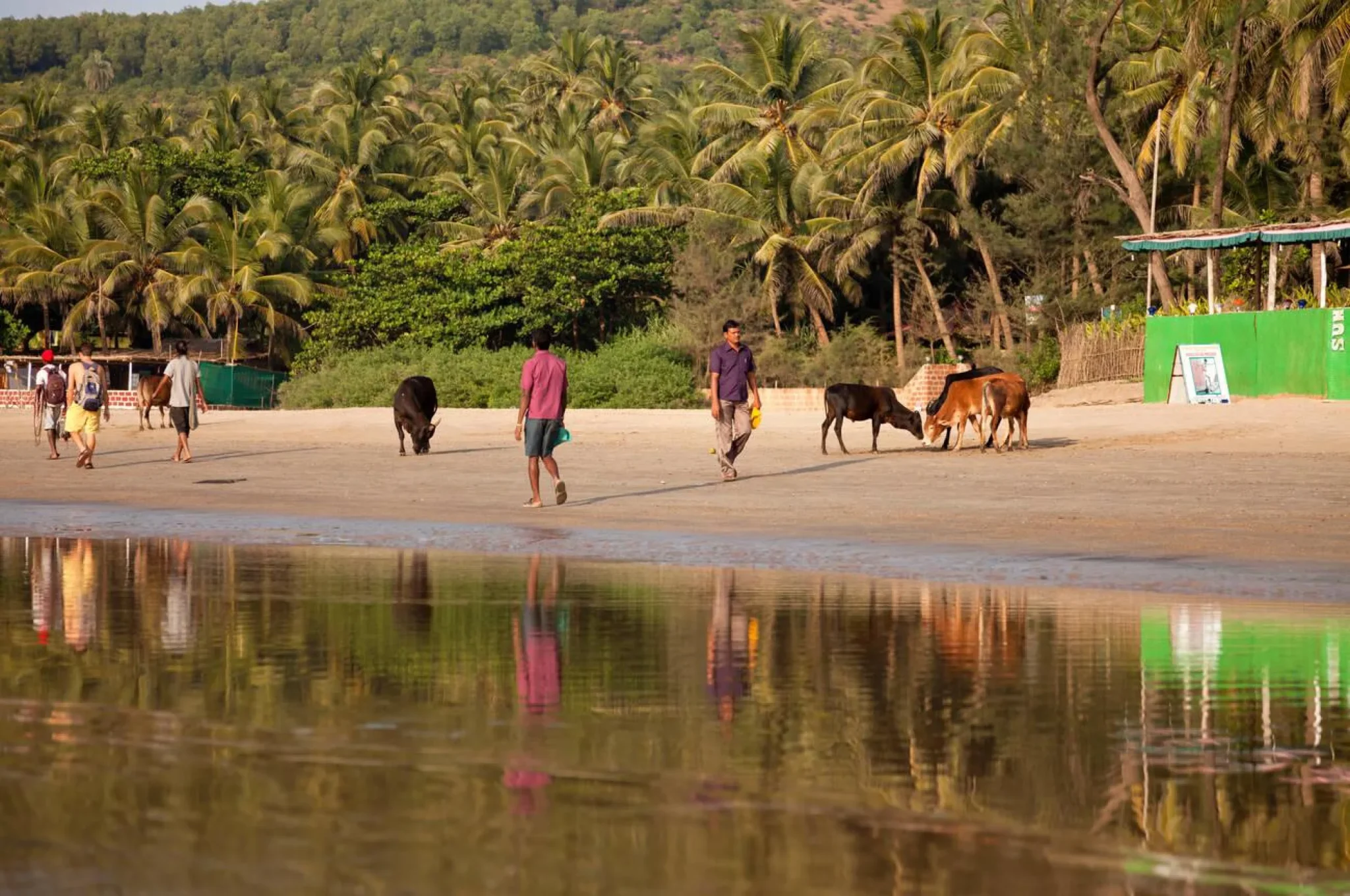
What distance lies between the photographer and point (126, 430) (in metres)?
35.0

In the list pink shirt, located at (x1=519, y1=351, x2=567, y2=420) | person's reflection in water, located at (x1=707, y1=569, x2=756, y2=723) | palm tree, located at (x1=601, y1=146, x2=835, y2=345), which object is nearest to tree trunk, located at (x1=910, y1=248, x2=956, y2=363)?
palm tree, located at (x1=601, y1=146, x2=835, y2=345)

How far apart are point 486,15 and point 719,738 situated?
145565mm

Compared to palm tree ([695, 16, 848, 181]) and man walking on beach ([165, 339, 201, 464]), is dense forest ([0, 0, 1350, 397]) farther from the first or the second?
man walking on beach ([165, 339, 201, 464])

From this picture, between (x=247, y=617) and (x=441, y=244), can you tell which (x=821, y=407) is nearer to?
(x=441, y=244)

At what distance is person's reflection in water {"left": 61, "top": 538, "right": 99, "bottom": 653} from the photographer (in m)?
8.70

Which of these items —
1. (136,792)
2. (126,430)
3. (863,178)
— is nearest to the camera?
(136,792)

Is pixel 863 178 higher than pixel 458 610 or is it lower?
higher

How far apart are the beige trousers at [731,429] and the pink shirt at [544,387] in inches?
110

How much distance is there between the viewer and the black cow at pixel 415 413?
25312 mm

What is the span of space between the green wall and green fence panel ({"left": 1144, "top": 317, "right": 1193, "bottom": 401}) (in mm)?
11

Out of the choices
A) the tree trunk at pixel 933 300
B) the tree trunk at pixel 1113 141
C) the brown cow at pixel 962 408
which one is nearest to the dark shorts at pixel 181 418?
the brown cow at pixel 962 408

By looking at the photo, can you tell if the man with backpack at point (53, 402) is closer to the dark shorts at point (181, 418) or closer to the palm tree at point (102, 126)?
the dark shorts at point (181, 418)

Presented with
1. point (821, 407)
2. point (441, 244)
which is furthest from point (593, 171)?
point (821, 407)

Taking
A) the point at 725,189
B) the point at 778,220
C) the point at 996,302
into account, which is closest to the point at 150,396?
Result: the point at 725,189
